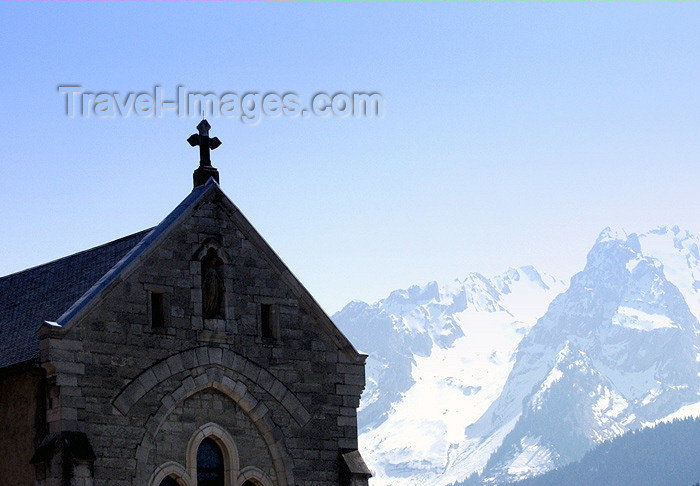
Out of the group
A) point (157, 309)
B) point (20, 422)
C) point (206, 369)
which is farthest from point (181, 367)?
point (20, 422)

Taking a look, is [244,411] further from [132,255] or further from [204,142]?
[204,142]

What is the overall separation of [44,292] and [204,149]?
5.58 metres

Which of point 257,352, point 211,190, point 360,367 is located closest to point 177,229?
point 211,190

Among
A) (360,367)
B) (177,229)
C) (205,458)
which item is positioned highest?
(177,229)

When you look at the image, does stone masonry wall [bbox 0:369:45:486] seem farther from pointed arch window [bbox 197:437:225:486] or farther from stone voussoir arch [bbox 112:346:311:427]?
pointed arch window [bbox 197:437:225:486]

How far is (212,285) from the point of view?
35.6 meters

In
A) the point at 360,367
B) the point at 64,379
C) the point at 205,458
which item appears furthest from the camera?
the point at 360,367

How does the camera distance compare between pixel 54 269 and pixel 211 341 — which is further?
pixel 54 269

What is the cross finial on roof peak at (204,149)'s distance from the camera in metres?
36.8

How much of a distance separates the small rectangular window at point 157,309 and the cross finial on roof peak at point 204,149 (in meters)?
3.60

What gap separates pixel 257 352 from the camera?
36.1 meters

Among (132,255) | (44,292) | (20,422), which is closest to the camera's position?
(20,422)

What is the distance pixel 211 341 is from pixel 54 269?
6096 mm

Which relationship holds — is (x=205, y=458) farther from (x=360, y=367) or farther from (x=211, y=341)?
(x=360, y=367)
